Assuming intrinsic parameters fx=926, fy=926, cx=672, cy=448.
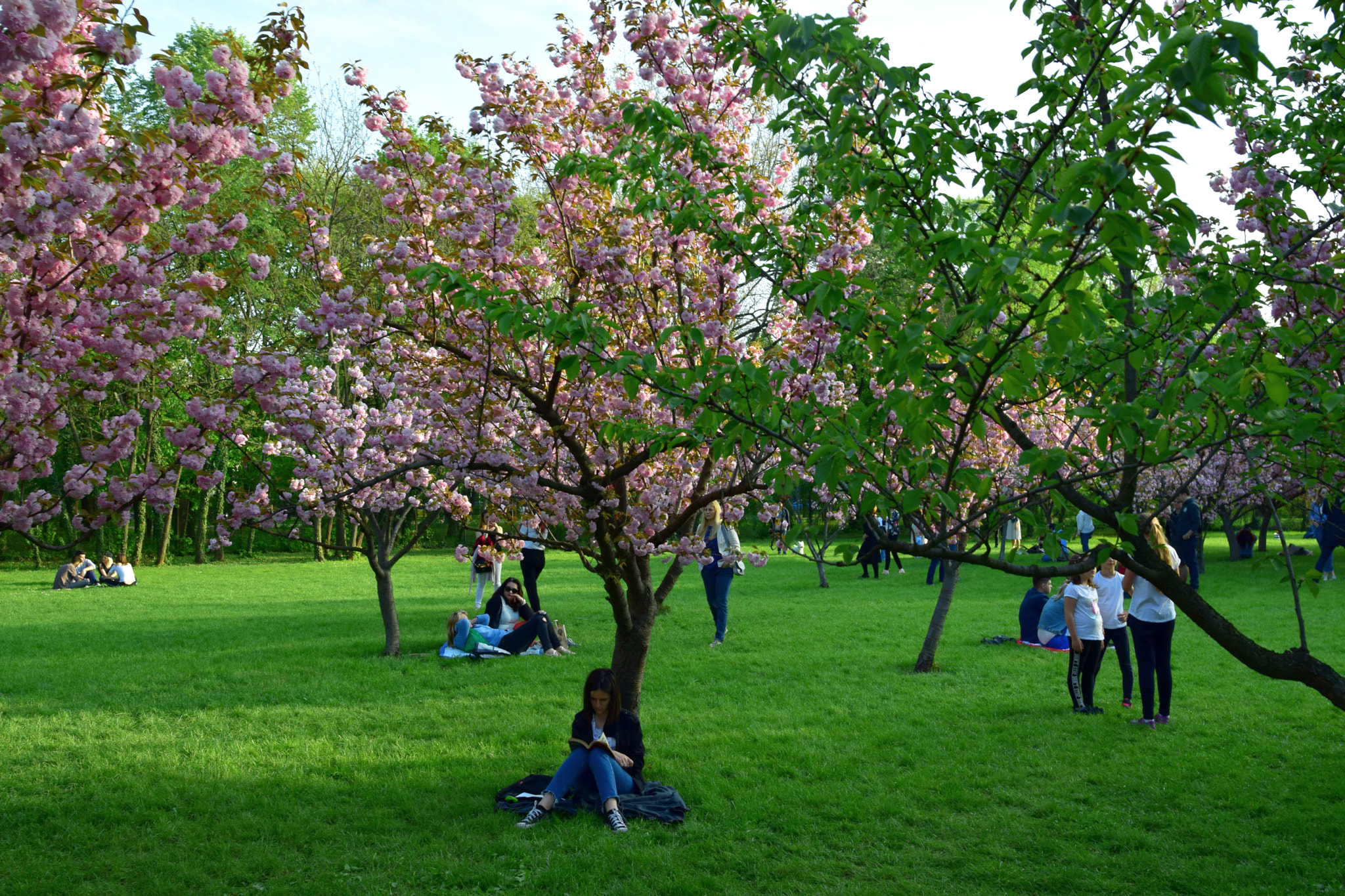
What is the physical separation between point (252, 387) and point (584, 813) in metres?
3.38

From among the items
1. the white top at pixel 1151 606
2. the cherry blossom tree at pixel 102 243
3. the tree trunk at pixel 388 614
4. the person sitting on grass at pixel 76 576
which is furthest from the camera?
the person sitting on grass at pixel 76 576

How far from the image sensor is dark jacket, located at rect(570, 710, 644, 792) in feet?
20.4

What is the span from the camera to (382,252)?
6324 mm

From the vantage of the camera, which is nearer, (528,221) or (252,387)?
(252,387)

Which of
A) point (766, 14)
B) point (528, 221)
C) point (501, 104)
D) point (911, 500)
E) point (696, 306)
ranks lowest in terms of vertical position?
point (911, 500)

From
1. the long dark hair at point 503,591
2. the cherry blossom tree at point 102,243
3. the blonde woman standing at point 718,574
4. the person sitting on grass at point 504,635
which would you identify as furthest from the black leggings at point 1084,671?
the cherry blossom tree at point 102,243

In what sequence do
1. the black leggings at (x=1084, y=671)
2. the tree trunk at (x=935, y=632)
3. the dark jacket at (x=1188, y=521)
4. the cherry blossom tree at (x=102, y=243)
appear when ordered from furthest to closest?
the dark jacket at (x=1188, y=521), the tree trunk at (x=935, y=632), the black leggings at (x=1084, y=671), the cherry blossom tree at (x=102, y=243)

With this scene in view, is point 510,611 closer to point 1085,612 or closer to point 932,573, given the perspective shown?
point 1085,612

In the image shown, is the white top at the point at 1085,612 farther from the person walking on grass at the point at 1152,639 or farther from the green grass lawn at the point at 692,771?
the green grass lawn at the point at 692,771

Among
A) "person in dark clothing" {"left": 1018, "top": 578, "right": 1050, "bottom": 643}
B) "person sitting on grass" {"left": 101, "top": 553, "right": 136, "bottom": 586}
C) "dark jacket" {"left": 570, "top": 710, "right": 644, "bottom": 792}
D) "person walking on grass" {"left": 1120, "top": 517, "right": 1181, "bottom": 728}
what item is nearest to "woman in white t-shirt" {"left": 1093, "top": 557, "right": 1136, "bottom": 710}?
"person walking on grass" {"left": 1120, "top": 517, "right": 1181, "bottom": 728}

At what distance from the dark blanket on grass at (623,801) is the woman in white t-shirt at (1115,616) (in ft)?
15.0

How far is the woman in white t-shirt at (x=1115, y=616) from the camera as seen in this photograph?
8.51 m

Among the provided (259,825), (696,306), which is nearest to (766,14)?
(696,306)

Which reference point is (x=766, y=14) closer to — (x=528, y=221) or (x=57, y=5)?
(x=57, y=5)
